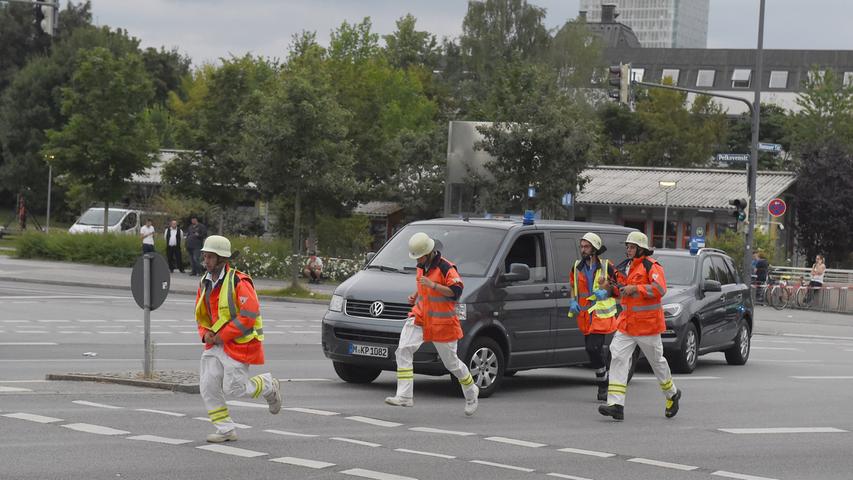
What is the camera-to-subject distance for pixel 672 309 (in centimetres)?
1811

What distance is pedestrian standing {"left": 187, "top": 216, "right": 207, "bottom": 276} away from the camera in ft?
124

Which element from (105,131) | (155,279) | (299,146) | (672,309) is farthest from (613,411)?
(105,131)

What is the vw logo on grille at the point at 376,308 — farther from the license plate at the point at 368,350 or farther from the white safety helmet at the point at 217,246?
the white safety helmet at the point at 217,246

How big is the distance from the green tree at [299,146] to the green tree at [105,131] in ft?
46.0

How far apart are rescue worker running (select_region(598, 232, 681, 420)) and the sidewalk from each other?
64.9 ft

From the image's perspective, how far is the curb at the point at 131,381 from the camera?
13023 millimetres

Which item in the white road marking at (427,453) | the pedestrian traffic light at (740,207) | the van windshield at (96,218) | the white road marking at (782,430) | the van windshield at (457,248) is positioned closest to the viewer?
the white road marking at (427,453)

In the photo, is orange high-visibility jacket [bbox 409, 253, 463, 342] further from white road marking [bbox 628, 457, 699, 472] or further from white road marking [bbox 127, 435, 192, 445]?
white road marking [bbox 127, 435, 192, 445]

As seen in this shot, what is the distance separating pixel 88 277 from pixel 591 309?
23955 millimetres

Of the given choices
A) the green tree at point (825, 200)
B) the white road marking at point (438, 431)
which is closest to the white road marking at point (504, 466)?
the white road marking at point (438, 431)

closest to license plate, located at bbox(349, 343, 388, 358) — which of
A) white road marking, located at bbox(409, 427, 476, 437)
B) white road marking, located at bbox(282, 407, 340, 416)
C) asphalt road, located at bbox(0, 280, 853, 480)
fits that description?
asphalt road, located at bbox(0, 280, 853, 480)

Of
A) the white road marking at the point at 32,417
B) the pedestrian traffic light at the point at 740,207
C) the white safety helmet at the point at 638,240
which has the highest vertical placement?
the pedestrian traffic light at the point at 740,207

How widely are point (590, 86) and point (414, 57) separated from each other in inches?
799

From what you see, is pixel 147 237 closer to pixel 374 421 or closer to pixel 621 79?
pixel 621 79
